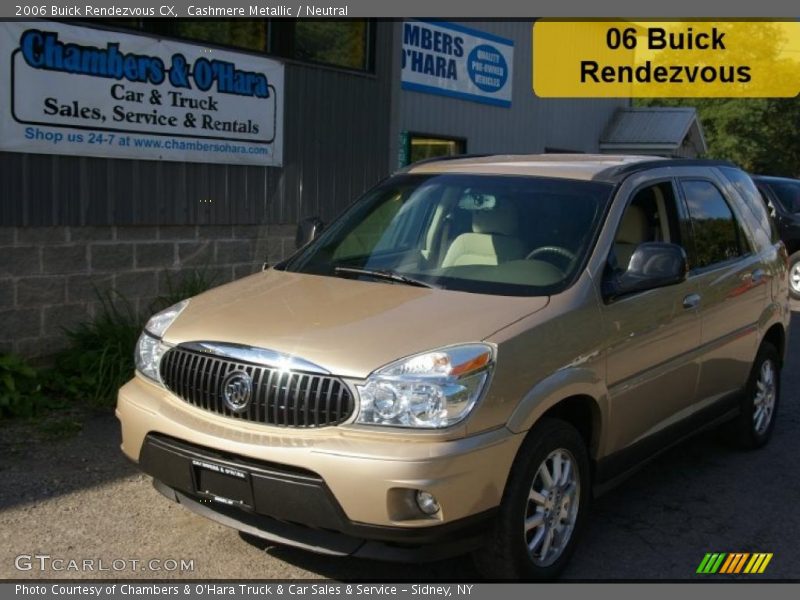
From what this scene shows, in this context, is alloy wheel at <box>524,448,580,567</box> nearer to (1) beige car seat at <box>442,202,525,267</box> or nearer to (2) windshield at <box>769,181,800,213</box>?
(1) beige car seat at <box>442,202,525,267</box>

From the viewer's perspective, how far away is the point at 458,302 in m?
4.00

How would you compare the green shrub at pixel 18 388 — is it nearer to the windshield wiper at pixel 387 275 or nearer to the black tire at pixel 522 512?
the windshield wiper at pixel 387 275

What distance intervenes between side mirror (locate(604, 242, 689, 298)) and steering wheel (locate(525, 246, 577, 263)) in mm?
221

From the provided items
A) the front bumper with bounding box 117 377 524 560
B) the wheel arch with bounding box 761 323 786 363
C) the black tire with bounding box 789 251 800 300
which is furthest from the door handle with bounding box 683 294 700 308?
the black tire with bounding box 789 251 800 300

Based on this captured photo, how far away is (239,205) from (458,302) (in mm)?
4874

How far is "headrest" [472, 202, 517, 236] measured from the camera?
184 inches

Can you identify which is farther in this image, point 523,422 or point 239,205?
point 239,205

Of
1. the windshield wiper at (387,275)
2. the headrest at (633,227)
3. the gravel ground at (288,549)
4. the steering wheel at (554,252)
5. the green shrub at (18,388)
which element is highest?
the headrest at (633,227)

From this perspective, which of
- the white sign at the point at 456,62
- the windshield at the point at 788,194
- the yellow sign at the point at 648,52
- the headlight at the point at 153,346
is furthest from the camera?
the yellow sign at the point at 648,52

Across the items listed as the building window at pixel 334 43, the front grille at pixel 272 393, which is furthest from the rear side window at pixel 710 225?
the building window at pixel 334 43

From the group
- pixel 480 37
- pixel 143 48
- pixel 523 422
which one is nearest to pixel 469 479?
pixel 523 422

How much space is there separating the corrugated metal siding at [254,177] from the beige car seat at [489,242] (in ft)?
12.1

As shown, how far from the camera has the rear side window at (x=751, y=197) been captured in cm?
612

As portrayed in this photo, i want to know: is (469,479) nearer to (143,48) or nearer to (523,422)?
(523,422)
